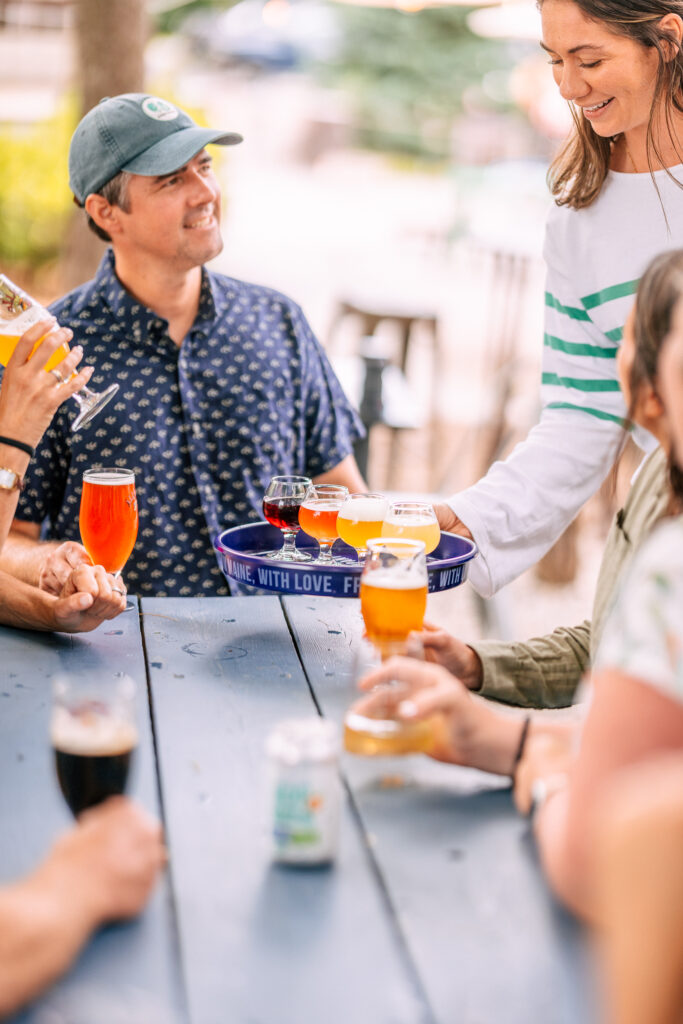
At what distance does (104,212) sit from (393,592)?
1427 millimetres

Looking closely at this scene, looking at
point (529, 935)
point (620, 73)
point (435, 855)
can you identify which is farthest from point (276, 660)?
point (620, 73)

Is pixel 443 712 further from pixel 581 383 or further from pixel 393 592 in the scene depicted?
pixel 581 383

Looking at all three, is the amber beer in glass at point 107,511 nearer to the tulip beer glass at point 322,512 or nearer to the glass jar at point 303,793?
the tulip beer glass at point 322,512

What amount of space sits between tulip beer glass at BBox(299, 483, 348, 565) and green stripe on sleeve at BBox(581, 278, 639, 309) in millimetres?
672

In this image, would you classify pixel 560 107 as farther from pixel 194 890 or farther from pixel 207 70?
pixel 194 890

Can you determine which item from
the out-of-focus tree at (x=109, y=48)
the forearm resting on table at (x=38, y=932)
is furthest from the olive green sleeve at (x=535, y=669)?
the out-of-focus tree at (x=109, y=48)

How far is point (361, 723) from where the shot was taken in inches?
55.1

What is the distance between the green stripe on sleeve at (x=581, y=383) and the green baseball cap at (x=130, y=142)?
0.90 meters

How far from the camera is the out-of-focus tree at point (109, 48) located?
4859 mm

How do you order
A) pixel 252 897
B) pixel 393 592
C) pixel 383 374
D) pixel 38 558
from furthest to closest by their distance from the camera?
pixel 383 374
pixel 38 558
pixel 393 592
pixel 252 897

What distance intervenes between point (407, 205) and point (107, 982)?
16922 mm

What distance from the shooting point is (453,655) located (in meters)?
1.77

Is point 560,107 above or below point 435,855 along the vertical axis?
above

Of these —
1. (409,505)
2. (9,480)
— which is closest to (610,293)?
(409,505)
